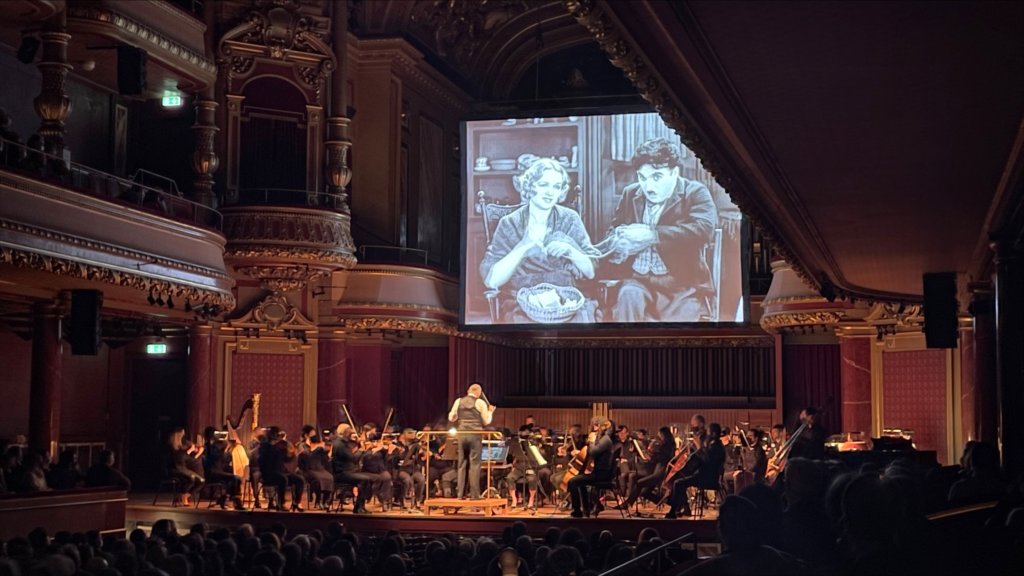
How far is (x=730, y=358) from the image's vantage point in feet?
97.6

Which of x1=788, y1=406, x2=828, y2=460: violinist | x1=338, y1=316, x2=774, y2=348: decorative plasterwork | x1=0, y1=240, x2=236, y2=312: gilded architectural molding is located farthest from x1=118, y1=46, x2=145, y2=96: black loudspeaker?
x1=788, y1=406, x2=828, y2=460: violinist

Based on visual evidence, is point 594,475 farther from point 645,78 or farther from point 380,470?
point 645,78

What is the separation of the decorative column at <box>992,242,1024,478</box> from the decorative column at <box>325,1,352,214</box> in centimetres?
1388

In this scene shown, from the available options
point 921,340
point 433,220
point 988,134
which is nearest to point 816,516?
point 988,134

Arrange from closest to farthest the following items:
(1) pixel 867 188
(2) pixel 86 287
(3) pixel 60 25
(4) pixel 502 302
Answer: (1) pixel 867 188, (3) pixel 60 25, (2) pixel 86 287, (4) pixel 502 302

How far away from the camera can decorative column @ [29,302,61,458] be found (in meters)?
18.0

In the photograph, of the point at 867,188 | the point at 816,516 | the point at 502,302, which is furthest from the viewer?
the point at 502,302

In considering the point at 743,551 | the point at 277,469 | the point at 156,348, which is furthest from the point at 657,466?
the point at 743,551

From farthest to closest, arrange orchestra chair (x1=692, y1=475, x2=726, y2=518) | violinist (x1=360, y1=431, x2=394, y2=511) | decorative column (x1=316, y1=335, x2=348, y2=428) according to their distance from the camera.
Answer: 1. decorative column (x1=316, y1=335, x2=348, y2=428)
2. violinist (x1=360, y1=431, x2=394, y2=511)
3. orchestra chair (x1=692, y1=475, x2=726, y2=518)

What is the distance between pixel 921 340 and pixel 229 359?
41.9 ft

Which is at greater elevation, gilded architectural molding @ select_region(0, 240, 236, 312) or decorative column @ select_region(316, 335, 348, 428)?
gilded architectural molding @ select_region(0, 240, 236, 312)

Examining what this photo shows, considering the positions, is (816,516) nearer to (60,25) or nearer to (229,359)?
(60,25)

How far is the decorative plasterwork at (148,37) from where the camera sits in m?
16.7

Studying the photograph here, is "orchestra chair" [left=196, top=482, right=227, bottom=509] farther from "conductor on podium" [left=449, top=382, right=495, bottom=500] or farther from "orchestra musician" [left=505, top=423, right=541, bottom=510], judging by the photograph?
"orchestra musician" [left=505, top=423, right=541, bottom=510]
